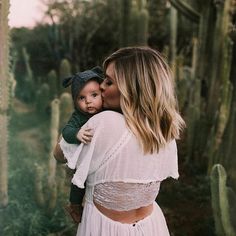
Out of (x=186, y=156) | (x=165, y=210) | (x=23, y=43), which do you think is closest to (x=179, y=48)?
(x=23, y=43)

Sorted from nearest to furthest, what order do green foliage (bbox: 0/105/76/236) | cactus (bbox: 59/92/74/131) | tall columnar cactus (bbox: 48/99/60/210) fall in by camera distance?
tall columnar cactus (bbox: 48/99/60/210), green foliage (bbox: 0/105/76/236), cactus (bbox: 59/92/74/131)

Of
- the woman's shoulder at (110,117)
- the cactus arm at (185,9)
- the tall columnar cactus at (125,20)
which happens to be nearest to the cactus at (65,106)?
the tall columnar cactus at (125,20)

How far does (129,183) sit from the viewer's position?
1843mm

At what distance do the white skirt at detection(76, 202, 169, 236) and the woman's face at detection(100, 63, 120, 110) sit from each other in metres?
0.42

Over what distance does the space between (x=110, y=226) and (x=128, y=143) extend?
369mm

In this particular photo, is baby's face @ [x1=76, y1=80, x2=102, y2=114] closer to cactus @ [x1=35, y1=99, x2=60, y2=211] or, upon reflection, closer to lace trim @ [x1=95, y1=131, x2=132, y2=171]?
lace trim @ [x1=95, y1=131, x2=132, y2=171]

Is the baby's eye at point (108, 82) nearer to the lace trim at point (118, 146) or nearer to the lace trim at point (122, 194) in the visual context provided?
the lace trim at point (118, 146)

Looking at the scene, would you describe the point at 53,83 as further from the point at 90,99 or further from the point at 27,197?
the point at 90,99

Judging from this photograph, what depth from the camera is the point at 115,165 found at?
180cm

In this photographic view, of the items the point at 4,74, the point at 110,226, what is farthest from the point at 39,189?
the point at 110,226

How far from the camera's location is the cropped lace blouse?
1.75m

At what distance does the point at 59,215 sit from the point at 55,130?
2.43 feet

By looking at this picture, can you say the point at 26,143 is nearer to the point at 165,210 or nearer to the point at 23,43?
the point at 165,210

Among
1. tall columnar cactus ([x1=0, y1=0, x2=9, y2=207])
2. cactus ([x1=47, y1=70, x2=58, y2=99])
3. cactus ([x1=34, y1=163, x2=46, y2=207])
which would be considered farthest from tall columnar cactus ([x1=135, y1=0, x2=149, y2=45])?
tall columnar cactus ([x1=0, y1=0, x2=9, y2=207])
